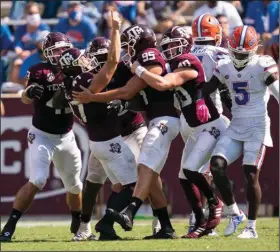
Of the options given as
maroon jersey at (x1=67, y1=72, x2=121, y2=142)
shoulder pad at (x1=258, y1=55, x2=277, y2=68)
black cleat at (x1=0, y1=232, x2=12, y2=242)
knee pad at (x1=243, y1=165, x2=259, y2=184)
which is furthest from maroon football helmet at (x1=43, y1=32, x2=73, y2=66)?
knee pad at (x1=243, y1=165, x2=259, y2=184)

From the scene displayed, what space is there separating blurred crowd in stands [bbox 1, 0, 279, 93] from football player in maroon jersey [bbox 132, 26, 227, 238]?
5.00 meters

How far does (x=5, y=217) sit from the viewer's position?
14367 mm

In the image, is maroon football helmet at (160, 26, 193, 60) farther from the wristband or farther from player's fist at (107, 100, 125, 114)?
player's fist at (107, 100, 125, 114)

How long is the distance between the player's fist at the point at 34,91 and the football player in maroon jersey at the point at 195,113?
42.1 inches

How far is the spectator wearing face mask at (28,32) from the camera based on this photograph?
16.3 m

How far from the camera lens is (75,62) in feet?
31.5

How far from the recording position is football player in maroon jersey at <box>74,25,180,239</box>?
9.34 metres

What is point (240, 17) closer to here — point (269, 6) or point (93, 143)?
point (269, 6)

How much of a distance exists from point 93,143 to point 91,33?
6677 mm

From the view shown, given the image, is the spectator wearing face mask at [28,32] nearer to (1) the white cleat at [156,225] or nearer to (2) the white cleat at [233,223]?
(1) the white cleat at [156,225]

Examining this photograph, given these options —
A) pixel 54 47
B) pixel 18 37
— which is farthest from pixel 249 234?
pixel 18 37

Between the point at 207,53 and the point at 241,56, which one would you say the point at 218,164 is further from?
the point at 207,53

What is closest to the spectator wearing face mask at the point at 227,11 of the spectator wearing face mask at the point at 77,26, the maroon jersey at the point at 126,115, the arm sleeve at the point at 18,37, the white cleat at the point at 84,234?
the spectator wearing face mask at the point at 77,26

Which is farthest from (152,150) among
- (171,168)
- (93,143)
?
(171,168)
